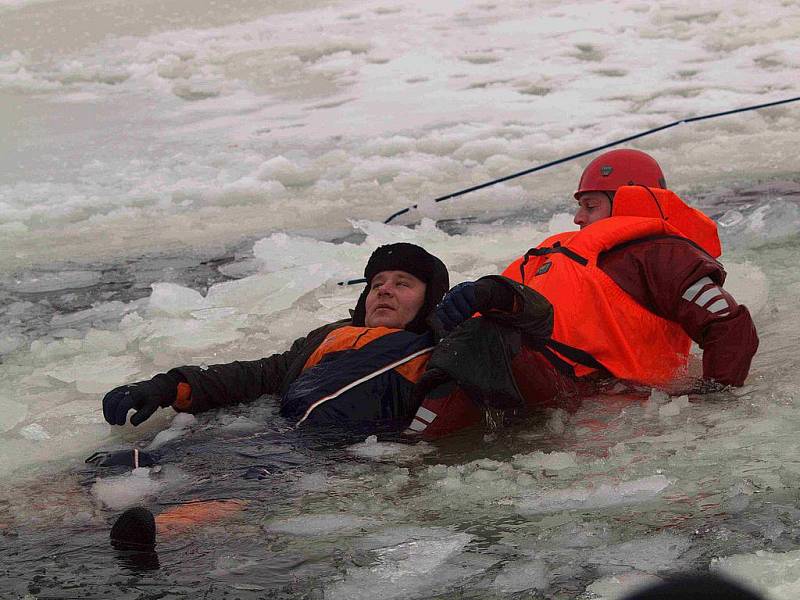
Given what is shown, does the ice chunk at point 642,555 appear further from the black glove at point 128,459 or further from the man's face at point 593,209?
the man's face at point 593,209

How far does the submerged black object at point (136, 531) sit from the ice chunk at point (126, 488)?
1.50 feet

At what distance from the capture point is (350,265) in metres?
6.01

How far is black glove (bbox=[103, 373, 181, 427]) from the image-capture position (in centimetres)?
388

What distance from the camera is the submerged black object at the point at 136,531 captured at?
8.71 feet

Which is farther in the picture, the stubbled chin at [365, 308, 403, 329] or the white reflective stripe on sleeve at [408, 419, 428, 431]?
the stubbled chin at [365, 308, 403, 329]

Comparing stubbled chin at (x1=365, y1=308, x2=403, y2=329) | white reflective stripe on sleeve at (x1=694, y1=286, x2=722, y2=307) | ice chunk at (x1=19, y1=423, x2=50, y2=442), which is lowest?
ice chunk at (x1=19, y1=423, x2=50, y2=442)

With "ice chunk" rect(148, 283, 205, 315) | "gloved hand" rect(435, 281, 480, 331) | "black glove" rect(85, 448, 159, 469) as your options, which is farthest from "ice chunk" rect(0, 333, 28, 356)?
"gloved hand" rect(435, 281, 480, 331)

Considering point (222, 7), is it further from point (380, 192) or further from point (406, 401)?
point (406, 401)

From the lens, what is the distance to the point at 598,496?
2.72 metres

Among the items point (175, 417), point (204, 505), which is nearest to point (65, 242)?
point (175, 417)

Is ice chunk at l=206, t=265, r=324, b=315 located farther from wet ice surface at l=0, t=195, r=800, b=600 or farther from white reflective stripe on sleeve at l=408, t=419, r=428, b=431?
white reflective stripe on sleeve at l=408, t=419, r=428, b=431

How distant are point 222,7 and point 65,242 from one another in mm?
8133

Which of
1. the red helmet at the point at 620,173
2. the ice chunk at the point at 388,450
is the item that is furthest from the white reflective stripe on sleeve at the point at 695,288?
the ice chunk at the point at 388,450

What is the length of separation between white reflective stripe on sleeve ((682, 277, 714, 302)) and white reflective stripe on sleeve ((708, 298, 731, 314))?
72 mm
